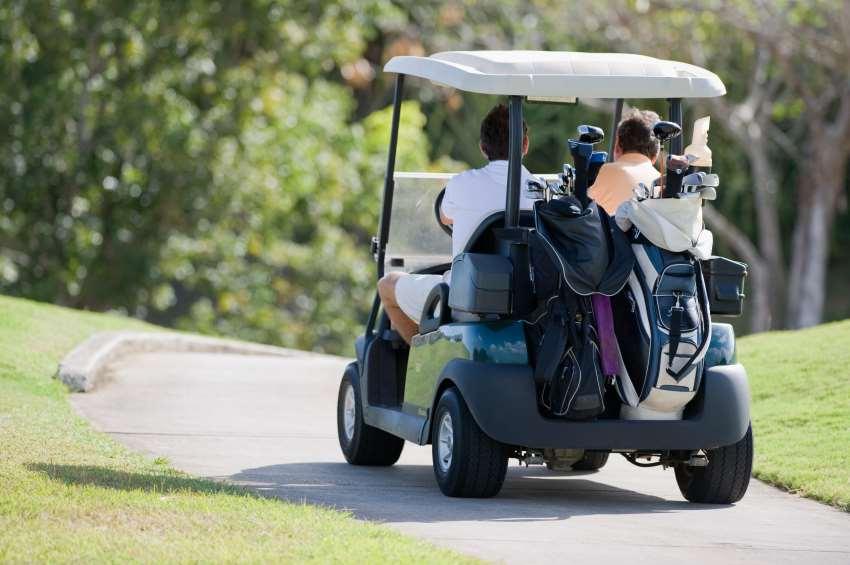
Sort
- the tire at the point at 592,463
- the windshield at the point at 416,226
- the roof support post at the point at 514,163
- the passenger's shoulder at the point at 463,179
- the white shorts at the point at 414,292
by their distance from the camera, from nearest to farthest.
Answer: the roof support post at the point at 514,163, the passenger's shoulder at the point at 463,179, the white shorts at the point at 414,292, the tire at the point at 592,463, the windshield at the point at 416,226

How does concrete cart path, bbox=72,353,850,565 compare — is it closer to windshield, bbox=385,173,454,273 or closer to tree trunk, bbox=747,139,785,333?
windshield, bbox=385,173,454,273

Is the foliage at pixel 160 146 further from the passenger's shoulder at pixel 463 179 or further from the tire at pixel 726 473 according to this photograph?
the tire at pixel 726 473

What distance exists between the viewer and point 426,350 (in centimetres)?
777

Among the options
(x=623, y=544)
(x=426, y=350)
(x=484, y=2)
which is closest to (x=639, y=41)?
(x=484, y=2)

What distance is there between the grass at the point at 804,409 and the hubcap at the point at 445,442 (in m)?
1.86

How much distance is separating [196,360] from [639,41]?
9494mm

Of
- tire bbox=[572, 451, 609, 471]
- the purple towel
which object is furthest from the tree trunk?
the purple towel

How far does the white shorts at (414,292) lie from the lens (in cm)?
803

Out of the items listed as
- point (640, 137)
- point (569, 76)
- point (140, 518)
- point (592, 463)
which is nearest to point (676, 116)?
point (640, 137)

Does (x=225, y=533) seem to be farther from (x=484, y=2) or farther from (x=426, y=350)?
(x=484, y=2)

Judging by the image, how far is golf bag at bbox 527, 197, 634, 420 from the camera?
693 centimetres

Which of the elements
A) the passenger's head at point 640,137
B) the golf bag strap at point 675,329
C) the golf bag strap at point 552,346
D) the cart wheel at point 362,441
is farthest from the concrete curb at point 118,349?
the golf bag strap at point 675,329

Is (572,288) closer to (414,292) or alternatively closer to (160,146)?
(414,292)

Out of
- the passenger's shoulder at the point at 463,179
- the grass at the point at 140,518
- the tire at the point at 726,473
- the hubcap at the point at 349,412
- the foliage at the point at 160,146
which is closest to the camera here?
the grass at the point at 140,518
